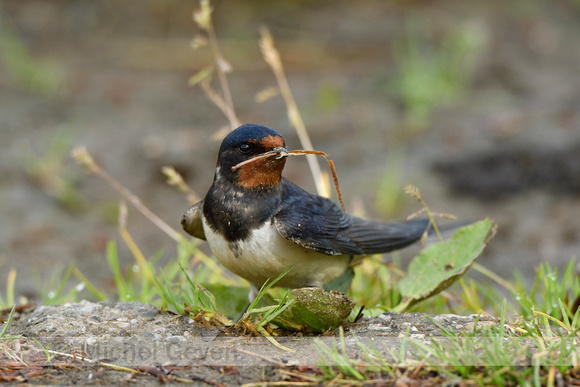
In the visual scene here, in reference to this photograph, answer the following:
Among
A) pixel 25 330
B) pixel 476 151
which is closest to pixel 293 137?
pixel 476 151

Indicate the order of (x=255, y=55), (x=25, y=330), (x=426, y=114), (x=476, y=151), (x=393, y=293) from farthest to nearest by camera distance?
1. (x=255, y=55)
2. (x=426, y=114)
3. (x=476, y=151)
4. (x=393, y=293)
5. (x=25, y=330)

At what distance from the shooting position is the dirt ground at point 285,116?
18.1 ft

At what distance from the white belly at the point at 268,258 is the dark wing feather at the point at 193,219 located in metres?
0.18

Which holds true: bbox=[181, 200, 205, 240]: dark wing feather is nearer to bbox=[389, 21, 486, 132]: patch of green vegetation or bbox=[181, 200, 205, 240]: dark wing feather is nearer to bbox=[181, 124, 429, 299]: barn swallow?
bbox=[181, 124, 429, 299]: barn swallow

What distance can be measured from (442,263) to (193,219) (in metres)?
1.21

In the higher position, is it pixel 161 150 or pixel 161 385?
pixel 161 150

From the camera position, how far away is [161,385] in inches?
90.0

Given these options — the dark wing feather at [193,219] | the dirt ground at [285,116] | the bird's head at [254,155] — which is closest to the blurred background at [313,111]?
the dirt ground at [285,116]

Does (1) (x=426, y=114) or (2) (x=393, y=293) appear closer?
(2) (x=393, y=293)

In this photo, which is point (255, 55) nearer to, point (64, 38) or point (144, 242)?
point (64, 38)

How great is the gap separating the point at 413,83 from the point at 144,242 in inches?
116

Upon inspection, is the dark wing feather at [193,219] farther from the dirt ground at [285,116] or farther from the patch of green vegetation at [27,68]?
the patch of green vegetation at [27,68]

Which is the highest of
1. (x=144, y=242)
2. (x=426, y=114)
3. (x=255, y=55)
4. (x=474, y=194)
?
(x=255, y=55)

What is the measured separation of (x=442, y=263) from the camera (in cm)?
337
